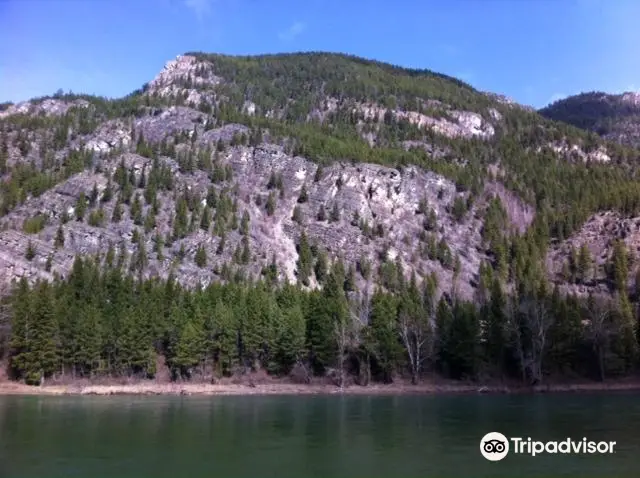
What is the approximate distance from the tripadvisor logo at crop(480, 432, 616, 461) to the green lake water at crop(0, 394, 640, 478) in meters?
0.75

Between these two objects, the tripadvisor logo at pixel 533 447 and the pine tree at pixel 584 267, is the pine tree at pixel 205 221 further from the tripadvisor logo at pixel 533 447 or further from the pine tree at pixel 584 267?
the tripadvisor logo at pixel 533 447

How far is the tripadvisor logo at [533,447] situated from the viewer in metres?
33.5

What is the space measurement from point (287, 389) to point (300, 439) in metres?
52.7

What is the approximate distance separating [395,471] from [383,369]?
70.5m

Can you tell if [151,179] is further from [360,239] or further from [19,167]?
[360,239]

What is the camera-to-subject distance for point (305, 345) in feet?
325

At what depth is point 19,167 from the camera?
181m

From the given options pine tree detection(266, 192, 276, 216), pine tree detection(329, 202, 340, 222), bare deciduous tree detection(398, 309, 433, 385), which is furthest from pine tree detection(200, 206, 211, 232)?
bare deciduous tree detection(398, 309, 433, 385)

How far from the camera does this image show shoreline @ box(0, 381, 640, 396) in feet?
284

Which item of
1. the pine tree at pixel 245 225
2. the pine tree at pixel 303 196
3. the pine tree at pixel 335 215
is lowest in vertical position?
the pine tree at pixel 245 225

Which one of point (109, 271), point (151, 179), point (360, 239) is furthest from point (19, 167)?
point (360, 239)

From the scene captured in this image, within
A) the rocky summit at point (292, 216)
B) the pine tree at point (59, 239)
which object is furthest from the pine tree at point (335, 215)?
the pine tree at point (59, 239)

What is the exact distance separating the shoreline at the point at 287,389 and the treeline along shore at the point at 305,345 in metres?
0.49

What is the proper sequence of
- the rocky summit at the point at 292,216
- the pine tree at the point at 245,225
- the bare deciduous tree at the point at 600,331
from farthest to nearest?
the pine tree at the point at 245,225, the rocky summit at the point at 292,216, the bare deciduous tree at the point at 600,331
